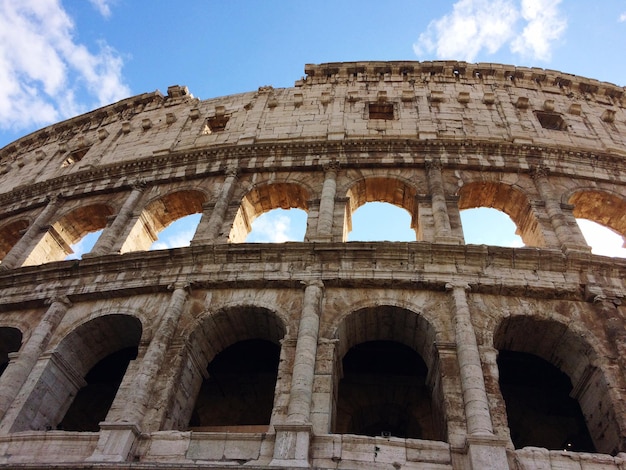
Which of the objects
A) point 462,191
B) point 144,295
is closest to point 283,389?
point 144,295

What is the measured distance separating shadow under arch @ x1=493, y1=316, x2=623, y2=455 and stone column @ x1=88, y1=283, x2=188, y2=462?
5.74 m

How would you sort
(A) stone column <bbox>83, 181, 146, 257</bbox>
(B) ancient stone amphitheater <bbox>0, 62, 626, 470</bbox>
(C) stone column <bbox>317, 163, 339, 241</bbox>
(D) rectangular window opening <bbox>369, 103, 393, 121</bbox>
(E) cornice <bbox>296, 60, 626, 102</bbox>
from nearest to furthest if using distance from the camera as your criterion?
(B) ancient stone amphitheater <bbox>0, 62, 626, 470</bbox>, (C) stone column <bbox>317, 163, 339, 241</bbox>, (A) stone column <bbox>83, 181, 146, 257</bbox>, (D) rectangular window opening <bbox>369, 103, 393, 121</bbox>, (E) cornice <bbox>296, 60, 626, 102</bbox>

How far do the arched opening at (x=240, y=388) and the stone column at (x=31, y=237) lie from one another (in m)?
5.49

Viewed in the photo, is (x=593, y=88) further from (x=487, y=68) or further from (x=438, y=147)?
(x=438, y=147)

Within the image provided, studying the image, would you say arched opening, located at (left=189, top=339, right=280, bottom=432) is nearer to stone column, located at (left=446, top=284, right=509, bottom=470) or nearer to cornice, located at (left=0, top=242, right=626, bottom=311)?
cornice, located at (left=0, top=242, right=626, bottom=311)

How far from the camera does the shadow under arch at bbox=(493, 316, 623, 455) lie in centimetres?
862

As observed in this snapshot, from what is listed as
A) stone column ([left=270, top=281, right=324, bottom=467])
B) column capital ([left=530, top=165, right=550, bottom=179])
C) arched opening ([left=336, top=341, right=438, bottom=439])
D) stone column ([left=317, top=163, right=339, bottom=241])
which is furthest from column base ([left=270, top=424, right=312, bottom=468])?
column capital ([left=530, top=165, right=550, bottom=179])

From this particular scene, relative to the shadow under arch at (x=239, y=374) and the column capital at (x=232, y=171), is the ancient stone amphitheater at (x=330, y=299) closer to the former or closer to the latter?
the shadow under arch at (x=239, y=374)

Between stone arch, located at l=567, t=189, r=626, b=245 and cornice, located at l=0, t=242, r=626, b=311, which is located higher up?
stone arch, located at l=567, t=189, r=626, b=245

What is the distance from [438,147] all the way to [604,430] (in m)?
7.79

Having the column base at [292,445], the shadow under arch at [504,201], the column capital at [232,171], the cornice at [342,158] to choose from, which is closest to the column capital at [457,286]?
the shadow under arch at [504,201]

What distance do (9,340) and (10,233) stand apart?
17.8 ft

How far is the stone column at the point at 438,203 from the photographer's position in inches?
449

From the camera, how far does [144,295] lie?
10.7 metres
